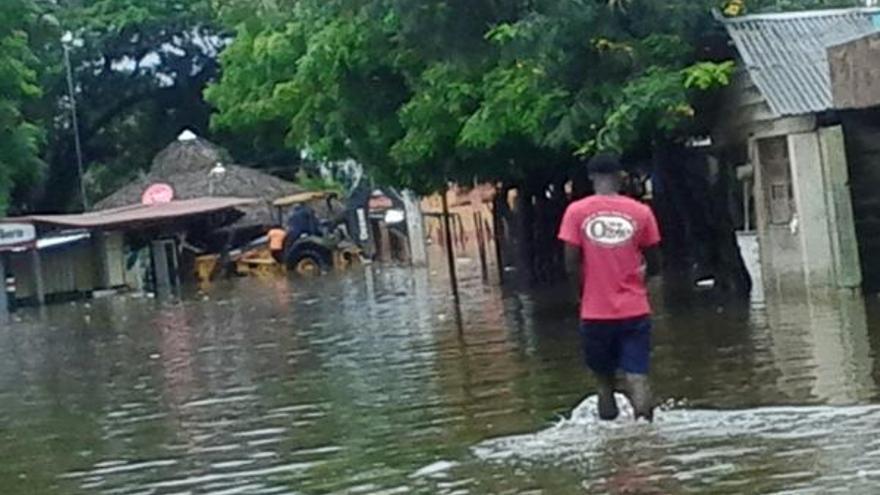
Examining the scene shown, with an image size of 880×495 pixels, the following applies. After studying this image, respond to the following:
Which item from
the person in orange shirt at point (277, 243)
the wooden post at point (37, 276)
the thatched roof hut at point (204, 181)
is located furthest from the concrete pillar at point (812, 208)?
the thatched roof hut at point (204, 181)

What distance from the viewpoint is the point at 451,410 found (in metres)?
14.1

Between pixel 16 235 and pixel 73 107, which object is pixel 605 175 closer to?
pixel 16 235

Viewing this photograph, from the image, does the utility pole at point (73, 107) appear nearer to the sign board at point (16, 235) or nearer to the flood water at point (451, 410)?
the sign board at point (16, 235)

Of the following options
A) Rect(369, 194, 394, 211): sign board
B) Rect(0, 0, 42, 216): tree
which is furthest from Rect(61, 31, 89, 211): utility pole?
Rect(0, 0, 42, 216): tree

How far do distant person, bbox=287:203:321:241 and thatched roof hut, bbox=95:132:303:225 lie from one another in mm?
2598

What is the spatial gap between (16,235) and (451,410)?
36.8m

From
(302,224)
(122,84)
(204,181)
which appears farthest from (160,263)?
(122,84)

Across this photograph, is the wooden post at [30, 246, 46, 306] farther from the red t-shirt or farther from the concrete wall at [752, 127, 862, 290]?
the red t-shirt

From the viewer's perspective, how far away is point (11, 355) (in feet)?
88.7

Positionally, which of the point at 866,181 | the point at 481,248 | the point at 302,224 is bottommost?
the point at 481,248


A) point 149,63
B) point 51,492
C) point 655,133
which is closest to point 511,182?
point 655,133

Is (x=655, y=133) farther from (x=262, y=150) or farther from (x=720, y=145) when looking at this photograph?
(x=262, y=150)

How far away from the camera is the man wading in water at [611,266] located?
11.3 metres

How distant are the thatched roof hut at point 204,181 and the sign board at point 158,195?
58cm
